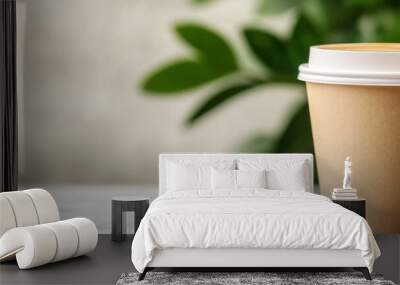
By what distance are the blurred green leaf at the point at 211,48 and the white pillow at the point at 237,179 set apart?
2.33 m

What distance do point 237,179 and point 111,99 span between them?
275 centimetres

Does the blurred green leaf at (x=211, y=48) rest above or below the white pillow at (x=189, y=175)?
above

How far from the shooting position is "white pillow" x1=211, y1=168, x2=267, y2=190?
636 centimetres

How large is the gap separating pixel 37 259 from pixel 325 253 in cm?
170

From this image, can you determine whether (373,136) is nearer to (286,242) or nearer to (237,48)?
(286,242)

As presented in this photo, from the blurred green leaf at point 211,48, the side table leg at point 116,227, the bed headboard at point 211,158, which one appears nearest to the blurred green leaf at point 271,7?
the blurred green leaf at point 211,48

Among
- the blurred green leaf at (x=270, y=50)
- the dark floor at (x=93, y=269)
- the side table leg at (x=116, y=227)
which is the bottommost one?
the dark floor at (x=93, y=269)

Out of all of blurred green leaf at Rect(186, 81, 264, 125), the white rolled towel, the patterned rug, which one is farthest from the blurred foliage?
the patterned rug

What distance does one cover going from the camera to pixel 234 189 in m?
6.24

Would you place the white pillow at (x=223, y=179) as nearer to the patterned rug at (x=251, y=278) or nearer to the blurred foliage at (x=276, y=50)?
the patterned rug at (x=251, y=278)

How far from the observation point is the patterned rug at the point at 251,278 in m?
5.06

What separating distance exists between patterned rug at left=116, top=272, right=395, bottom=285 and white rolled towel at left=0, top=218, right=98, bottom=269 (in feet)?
1.61

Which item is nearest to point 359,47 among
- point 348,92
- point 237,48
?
point 348,92

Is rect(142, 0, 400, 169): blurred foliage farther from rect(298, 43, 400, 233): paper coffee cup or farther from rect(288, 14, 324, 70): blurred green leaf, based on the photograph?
rect(298, 43, 400, 233): paper coffee cup
